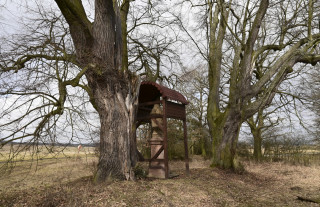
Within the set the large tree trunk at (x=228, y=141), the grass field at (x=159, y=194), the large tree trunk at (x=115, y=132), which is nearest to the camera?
the grass field at (x=159, y=194)

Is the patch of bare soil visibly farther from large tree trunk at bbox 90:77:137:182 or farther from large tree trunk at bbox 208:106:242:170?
large tree trunk at bbox 208:106:242:170

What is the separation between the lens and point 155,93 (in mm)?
10938

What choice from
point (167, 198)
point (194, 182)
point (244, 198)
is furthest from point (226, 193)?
point (167, 198)

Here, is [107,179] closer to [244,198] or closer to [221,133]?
[244,198]

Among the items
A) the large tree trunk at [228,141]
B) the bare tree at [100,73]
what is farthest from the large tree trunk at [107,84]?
the large tree trunk at [228,141]

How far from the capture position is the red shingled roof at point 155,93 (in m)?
9.13

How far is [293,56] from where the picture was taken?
10977mm

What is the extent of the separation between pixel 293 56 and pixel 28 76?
1063cm

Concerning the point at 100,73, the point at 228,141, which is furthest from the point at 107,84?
the point at 228,141

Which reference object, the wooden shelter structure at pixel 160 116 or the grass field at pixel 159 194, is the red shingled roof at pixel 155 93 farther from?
the grass field at pixel 159 194

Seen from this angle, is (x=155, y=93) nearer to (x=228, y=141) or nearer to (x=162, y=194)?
(x=228, y=141)

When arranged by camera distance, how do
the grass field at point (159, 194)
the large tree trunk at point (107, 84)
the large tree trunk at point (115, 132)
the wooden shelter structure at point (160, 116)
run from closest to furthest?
1. the grass field at point (159, 194)
2. the large tree trunk at point (107, 84)
3. the large tree trunk at point (115, 132)
4. the wooden shelter structure at point (160, 116)

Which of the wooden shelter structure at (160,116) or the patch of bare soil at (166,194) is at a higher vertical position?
the wooden shelter structure at (160,116)

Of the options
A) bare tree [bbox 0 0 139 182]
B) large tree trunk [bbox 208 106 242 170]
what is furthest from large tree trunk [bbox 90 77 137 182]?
large tree trunk [bbox 208 106 242 170]
